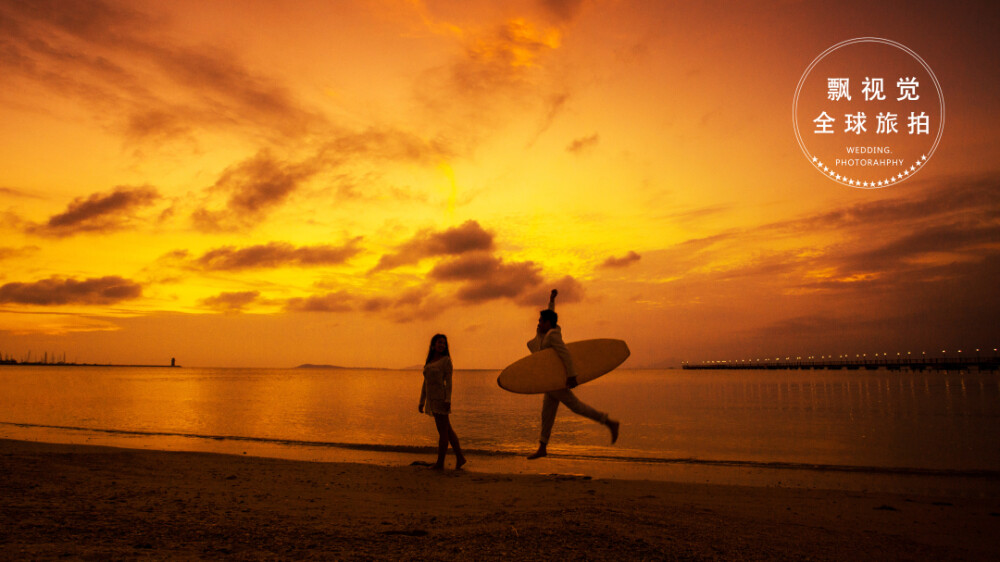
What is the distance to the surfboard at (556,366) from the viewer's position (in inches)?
334

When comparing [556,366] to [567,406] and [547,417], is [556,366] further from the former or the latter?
[547,417]

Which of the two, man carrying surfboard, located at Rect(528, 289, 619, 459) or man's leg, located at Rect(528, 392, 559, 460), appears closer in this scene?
man carrying surfboard, located at Rect(528, 289, 619, 459)

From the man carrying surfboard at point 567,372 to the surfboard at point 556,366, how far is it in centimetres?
12

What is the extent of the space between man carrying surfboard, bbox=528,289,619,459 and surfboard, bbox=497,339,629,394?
0.12 meters

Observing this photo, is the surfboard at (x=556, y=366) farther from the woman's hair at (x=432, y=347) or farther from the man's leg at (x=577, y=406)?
the woman's hair at (x=432, y=347)

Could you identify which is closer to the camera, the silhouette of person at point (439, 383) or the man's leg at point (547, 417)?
the man's leg at point (547, 417)

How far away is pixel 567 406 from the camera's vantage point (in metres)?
8.32

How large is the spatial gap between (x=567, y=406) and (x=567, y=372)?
19.6 inches

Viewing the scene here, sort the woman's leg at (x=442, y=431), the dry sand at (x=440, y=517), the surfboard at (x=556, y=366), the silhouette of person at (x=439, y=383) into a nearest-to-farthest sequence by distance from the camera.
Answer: the dry sand at (x=440, y=517), the surfboard at (x=556, y=366), the silhouette of person at (x=439, y=383), the woman's leg at (x=442, y=431)

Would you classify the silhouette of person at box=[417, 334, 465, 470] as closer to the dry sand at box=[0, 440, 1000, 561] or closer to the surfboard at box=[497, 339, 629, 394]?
the dry sand at box=[0, 440, 1000, 561]

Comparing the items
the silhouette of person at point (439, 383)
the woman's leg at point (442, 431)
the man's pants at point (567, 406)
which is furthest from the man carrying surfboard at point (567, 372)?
the woman's leg at point (442, 431)

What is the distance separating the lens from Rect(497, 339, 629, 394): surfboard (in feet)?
27.8

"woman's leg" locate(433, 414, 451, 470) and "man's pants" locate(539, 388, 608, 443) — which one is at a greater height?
"man's pants" locate(539, 388, 608, 443)

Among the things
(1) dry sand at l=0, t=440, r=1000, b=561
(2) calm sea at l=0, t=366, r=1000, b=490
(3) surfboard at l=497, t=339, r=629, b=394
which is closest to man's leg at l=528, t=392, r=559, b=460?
(3) surfboard at l=497, t=339, r=629, b=394
